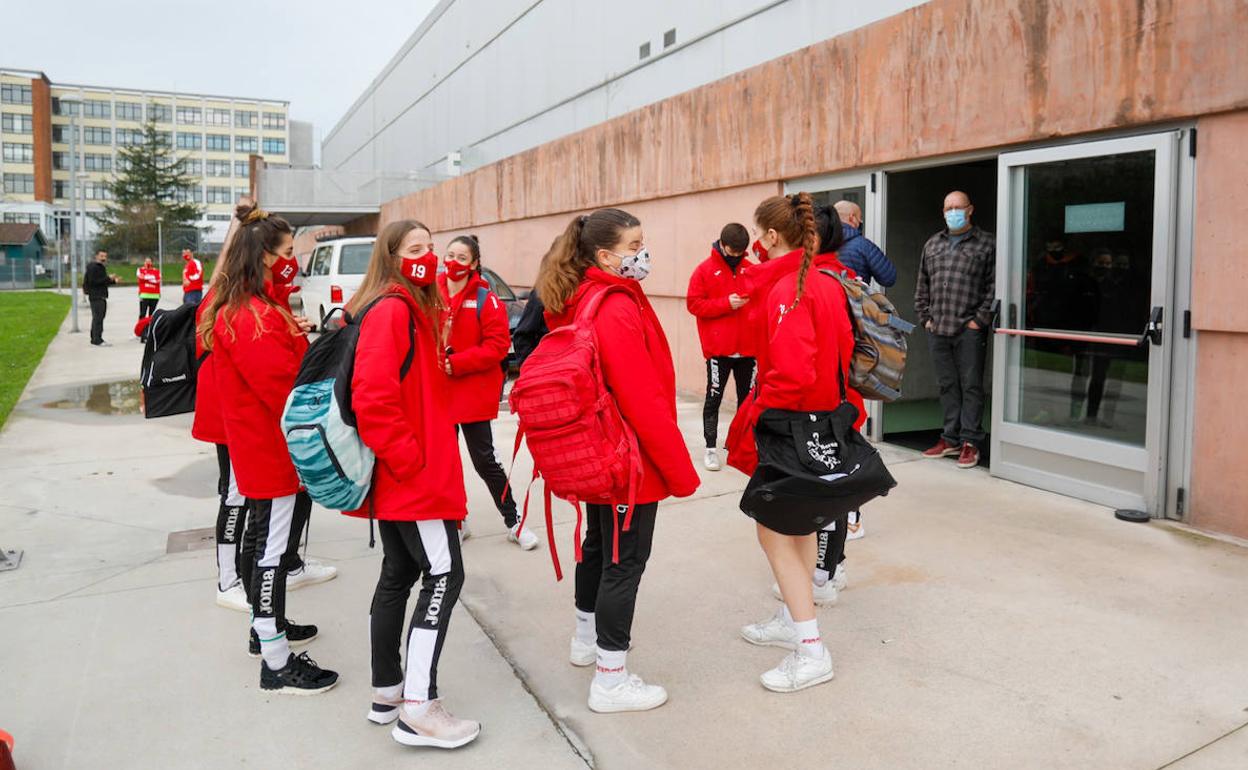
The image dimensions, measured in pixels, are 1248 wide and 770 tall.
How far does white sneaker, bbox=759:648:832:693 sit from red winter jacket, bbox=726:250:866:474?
727 millimetres

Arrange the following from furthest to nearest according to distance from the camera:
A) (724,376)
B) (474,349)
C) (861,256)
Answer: (724,376) < (861,256) < (474,349)

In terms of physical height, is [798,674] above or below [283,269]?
below

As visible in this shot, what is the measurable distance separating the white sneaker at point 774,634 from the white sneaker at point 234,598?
2.29m

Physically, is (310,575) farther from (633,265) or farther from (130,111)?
(130,111)

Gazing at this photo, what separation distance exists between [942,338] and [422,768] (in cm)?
540

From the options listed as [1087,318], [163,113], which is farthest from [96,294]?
[163,113]

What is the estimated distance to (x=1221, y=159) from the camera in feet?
16.6

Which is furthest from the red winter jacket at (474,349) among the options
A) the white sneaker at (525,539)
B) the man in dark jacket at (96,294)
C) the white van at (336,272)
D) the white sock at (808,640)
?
the man in dark jacket at (96,294)

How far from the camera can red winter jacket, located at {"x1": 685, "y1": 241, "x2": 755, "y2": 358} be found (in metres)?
6.52

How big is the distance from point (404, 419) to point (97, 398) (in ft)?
32.8

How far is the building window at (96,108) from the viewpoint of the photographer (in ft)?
315

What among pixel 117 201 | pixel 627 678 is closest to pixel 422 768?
pixel 627 678

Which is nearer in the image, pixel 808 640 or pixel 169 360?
pixel 808 640

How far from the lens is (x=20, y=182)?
86.6 meters
